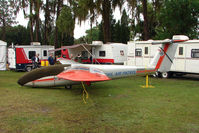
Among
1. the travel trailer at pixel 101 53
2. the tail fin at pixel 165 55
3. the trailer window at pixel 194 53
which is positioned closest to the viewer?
the tail fin at pixel 165 55

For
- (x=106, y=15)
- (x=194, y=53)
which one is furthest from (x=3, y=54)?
(x=194, y=53)

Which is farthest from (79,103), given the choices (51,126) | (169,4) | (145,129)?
(169,4)

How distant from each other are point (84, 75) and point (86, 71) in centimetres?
65

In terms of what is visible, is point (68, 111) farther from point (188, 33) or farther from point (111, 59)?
point (188, 33)

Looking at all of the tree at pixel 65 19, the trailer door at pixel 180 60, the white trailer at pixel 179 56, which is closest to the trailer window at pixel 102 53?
the white trailer at pixel 179 56

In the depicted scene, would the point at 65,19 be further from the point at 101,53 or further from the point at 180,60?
the point at 180,60

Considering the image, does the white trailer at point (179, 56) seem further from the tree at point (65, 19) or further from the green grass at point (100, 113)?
the tree at point (65, 19)

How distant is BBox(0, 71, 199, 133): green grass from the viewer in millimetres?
4594

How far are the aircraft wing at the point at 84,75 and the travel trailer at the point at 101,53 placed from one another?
298 inches

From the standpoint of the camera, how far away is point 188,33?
22.0m

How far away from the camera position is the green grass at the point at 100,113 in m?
4.59

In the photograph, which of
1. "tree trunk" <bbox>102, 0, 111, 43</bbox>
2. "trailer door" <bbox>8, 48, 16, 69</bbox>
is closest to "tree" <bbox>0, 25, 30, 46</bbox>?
"trailer door" <bbox>8, 48, 16, 69</bbox>

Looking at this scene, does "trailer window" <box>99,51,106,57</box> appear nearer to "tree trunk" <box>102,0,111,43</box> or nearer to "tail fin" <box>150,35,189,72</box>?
"tree trunk" <box>102,0,111,43</box>

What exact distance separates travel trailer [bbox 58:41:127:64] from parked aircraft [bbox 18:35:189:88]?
258 inches
